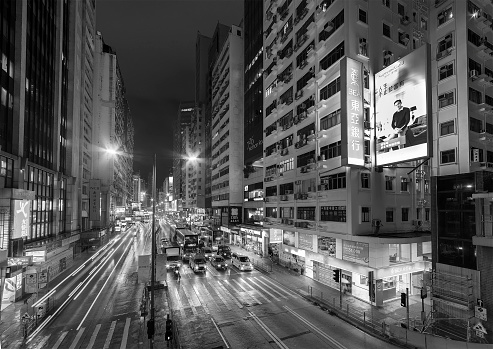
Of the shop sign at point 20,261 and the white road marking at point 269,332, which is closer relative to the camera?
the white road marking at point 269,332

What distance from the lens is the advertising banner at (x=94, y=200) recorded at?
62.8 m

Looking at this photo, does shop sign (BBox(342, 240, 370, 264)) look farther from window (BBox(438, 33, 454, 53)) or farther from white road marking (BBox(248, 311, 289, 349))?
window (BBox(438, 33, 454, 53))

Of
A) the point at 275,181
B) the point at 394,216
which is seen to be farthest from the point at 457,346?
the point at 275,181

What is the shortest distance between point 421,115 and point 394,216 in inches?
418

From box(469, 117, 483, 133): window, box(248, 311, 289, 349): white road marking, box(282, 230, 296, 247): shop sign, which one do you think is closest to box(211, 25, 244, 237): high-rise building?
box(282, 230, 296, 247): shop sign

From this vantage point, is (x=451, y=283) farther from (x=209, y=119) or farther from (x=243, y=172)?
(x=209, y=119)

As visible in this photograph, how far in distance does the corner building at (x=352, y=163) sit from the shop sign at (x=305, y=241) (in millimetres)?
120

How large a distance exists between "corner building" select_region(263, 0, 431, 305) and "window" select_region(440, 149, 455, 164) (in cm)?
235

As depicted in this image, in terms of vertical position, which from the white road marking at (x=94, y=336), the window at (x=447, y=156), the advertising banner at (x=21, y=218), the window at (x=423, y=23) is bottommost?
the white road marking at (x=94, y=336)

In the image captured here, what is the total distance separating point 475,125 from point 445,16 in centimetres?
1159

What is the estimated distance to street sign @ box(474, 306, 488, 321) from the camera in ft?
58.9

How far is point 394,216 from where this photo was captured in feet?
94.9

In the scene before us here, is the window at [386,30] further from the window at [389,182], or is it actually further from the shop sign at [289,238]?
the shop sign at [289,238]

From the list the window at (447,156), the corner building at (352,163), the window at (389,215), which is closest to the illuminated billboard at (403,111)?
the corner building at (352,163)
